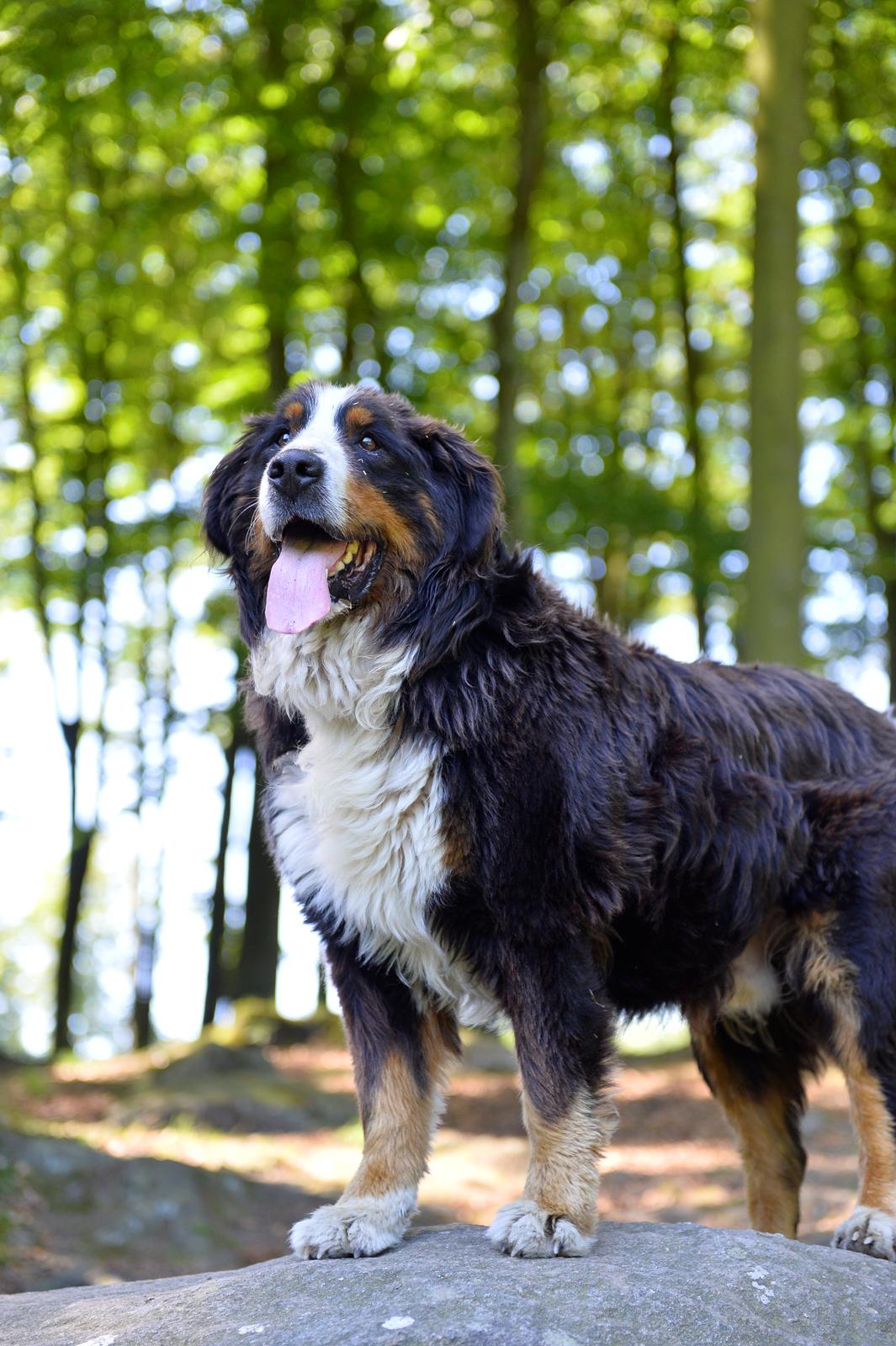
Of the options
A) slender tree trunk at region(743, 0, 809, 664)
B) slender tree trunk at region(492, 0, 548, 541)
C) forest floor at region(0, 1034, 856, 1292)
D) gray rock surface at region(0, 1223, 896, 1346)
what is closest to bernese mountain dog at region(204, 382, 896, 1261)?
gray rock surface at region(0, 1223, 896, 1346)

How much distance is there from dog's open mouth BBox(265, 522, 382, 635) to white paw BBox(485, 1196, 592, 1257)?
185 centimetres

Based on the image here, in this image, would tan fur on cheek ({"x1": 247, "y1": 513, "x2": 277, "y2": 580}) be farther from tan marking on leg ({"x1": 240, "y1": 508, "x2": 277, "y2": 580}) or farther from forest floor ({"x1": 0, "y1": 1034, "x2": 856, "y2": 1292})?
forest floor ({"x1": 0, "y1": 1034, "x2": 856, "y2": 1292})

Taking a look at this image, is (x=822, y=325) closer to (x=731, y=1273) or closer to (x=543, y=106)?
(x=543, y=106)

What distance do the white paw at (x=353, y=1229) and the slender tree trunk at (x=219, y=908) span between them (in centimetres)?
1563

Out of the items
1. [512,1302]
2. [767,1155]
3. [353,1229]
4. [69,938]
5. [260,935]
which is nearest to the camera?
[512,1302]

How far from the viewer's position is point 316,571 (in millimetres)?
4148

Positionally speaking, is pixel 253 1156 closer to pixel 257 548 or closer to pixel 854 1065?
pixel 854 1065

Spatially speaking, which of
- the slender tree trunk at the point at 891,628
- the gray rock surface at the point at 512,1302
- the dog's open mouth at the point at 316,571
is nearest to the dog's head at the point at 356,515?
the dog's open mouth at the point at 316,571

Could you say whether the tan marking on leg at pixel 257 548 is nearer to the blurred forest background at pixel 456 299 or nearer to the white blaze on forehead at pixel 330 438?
the white blaze on forehead at pixel 330 438

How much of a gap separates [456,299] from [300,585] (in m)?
12.0

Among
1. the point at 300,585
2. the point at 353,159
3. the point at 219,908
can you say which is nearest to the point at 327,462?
the point at 300,585

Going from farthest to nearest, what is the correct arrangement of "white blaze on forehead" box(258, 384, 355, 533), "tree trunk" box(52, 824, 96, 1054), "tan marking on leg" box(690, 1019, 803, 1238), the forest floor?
"tree trunk" box(52, 824, 96, 1054)
the forest floor
"tan marking on leg" box(690, 1019, 803, 1238)
"white blaze on forehead" box(258, 384, 355, 533)

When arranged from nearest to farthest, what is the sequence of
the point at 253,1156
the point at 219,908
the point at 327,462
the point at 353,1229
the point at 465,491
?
the point at 353,1229 < the point at 327,462 < the point at 465,491 < the point at 253,1156 < the point at 219,908

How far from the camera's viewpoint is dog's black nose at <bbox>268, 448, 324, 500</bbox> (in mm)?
4008
